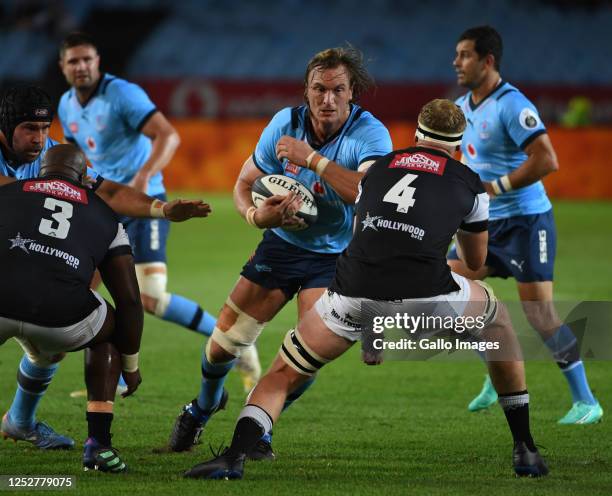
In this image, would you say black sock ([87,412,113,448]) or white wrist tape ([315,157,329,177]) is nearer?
black sock ([87,412,113,448])

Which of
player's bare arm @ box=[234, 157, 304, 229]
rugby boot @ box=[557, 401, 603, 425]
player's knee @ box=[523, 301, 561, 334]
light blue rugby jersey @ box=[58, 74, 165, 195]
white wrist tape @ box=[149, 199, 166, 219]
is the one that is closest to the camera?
player's bare arm @ box=[234, 157, 304, 229]

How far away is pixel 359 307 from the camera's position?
509 cm

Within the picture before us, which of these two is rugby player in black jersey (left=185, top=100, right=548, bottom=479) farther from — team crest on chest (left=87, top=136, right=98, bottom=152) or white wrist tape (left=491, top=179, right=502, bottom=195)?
team crest on chest (left=87, top=136, right=98, bottom=152)

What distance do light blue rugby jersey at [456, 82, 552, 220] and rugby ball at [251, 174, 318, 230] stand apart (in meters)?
2.01

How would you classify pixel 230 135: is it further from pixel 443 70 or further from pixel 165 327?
pixel 165 327

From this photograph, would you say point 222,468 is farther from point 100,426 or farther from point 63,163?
point 63,163

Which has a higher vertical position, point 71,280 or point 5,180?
point 5,180

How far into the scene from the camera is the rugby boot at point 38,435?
6.01 meters

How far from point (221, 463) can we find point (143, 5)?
87.7 feet

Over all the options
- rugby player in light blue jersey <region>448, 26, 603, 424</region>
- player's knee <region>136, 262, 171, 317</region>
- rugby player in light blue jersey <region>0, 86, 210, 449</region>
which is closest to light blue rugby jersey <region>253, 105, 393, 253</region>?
rugby player in light blue jersey <region>0, 86, 210, 449</region>

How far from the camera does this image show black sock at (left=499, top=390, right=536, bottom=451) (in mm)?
5258

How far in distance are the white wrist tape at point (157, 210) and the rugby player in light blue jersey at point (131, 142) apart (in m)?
2.30

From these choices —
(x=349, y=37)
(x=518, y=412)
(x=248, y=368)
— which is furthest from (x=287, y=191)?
(x=349, y=37)

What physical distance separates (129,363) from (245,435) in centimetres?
88
